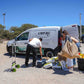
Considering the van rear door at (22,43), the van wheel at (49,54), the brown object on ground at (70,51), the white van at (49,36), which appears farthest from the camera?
the van rear door at (22,43)

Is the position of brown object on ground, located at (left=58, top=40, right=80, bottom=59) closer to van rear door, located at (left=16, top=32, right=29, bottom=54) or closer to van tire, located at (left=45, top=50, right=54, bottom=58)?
van tire, located at (left=45, top=50, right=54, bottom=58)

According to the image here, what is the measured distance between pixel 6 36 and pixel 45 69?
99.6 ft

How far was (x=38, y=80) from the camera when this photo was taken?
421cm

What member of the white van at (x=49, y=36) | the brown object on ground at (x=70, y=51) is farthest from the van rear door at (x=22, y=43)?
the brown object on ground at (x=70, y=51)

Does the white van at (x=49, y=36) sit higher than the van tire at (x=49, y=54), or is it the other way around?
the white van at (x=49, y=36)

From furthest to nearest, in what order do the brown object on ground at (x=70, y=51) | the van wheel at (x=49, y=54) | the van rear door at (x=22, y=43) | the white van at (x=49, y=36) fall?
the van rear door at (x=22, y=43) < the van wheel at (x=49, y=54) < the white van at (x=49, y=36) < the brown object on ground at (x=70, y=51)

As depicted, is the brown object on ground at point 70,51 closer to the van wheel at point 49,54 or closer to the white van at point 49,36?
the white van at point 49,36

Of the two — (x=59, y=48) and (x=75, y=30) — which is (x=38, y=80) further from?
(x=75, y=30)

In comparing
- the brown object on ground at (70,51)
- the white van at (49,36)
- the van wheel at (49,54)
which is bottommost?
the van wheel at (49,54)

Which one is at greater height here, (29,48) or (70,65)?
(29,48)

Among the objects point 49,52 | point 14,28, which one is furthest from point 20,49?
point 14,28

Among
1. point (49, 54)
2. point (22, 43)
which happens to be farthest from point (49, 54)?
point (22, 43)

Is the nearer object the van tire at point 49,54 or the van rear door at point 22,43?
the van tire at point 49,54

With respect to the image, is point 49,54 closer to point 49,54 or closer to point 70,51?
point 49,54
